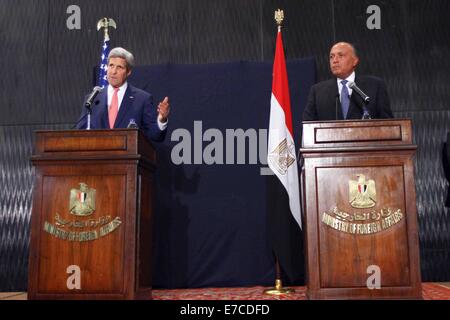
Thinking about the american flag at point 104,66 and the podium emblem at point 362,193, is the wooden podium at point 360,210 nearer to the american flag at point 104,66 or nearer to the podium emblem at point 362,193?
the podium emblem at point 362,193

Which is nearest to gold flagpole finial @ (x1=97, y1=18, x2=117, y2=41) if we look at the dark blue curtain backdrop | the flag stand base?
the dark blue curtain backdrop

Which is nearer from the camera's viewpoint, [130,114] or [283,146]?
[130,114]

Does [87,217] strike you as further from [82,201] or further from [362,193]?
[362,193]

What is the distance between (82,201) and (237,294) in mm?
1401

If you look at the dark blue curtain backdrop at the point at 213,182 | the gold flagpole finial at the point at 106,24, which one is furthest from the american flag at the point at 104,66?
the dark blue curtain backdrop at the point at 213,182

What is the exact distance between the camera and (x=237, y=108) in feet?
13.3

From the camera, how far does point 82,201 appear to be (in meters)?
2.54

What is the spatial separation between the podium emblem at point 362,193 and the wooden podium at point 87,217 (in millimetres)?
1179

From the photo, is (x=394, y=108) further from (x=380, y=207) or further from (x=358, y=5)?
(x=380, y=207)

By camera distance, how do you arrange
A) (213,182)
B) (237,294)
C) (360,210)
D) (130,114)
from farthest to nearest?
(213,182) → (237,294) → (130,114) → (360,210)

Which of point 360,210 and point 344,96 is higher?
point 344,96

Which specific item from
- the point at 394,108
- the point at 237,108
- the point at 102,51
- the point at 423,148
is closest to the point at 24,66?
the point at 102,51

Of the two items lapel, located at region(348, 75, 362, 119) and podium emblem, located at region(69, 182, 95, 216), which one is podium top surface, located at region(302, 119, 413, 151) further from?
podium emblem, located at region(69, 182, 95, 216)

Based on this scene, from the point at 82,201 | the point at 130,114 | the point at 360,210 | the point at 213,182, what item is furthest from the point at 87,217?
the point at 213,182
